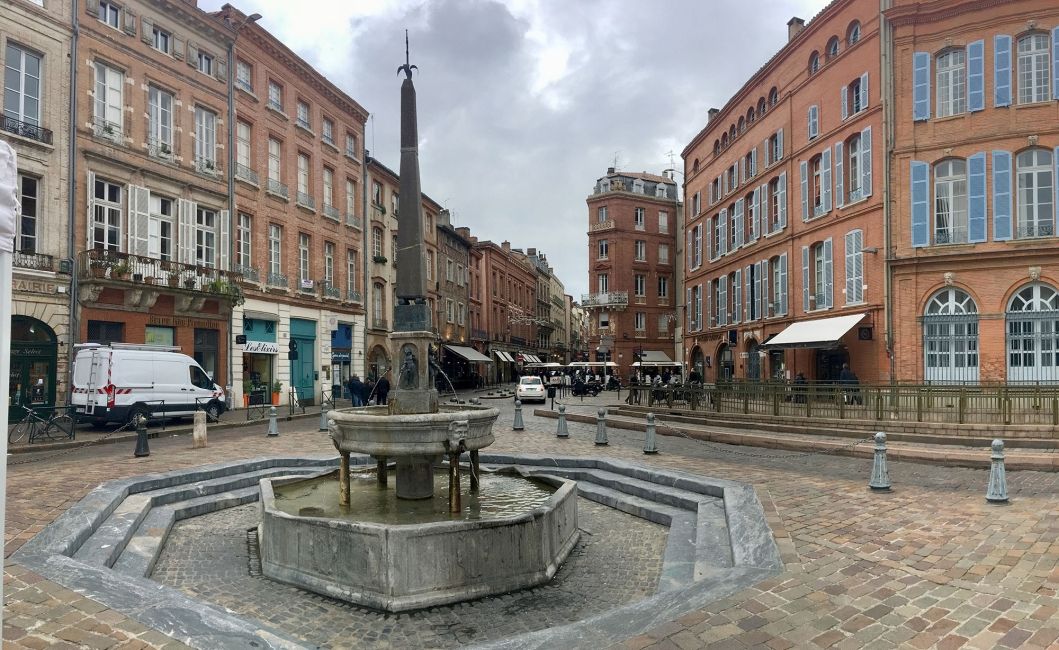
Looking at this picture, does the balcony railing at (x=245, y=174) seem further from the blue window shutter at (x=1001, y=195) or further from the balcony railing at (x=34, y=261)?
the blue window shutter at (x=1001, y=195)

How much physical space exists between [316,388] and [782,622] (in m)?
29.8

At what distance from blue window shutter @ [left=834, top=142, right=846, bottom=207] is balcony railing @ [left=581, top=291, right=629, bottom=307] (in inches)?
1090

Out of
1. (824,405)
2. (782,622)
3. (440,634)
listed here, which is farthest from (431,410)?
(824,405)

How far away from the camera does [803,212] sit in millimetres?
27375

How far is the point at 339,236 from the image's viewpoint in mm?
33594

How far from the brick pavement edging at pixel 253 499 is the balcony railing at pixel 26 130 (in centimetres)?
1380

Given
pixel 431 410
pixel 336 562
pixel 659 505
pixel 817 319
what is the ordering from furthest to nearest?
pixel 817 319, pixel 659 505, pixel 431 410, pixel 336 562

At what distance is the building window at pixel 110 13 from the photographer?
20750 millimetres

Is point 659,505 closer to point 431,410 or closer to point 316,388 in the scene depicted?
point 431,410

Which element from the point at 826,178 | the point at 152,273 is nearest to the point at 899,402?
the point at 826,178

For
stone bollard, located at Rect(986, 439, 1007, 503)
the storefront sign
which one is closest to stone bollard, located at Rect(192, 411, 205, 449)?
the storefront sign

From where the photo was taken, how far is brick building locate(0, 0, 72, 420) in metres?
18.0

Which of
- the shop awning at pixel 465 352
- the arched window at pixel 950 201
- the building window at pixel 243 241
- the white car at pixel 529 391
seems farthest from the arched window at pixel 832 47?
the shop awning at pixel 465 352

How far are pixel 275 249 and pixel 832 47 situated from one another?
25182 mm
